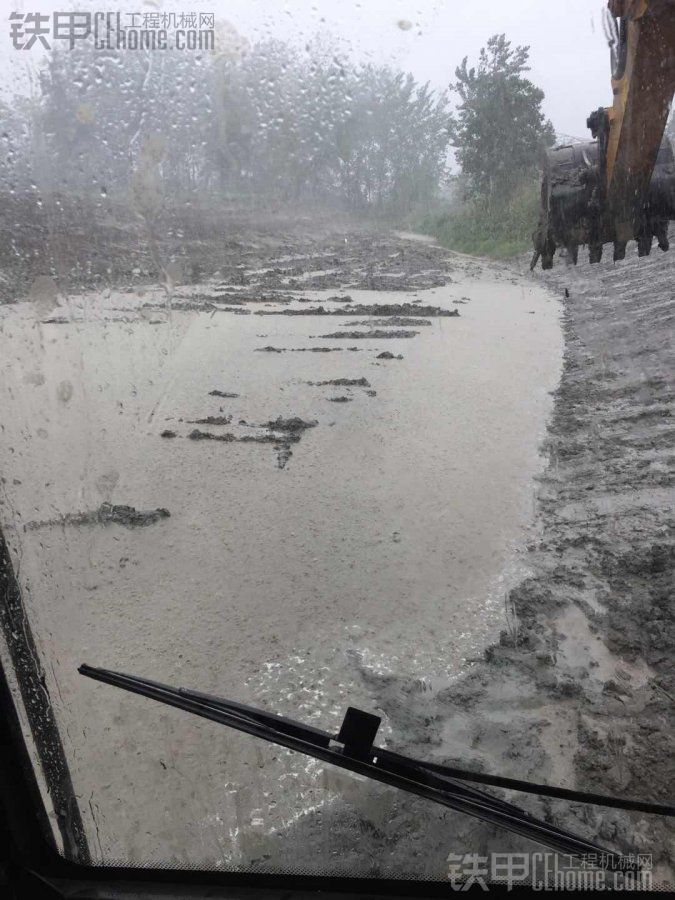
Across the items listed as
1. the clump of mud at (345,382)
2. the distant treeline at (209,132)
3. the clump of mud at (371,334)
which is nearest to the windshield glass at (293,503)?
the distant treeline at (209,132)

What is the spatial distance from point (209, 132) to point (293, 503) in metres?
2.18

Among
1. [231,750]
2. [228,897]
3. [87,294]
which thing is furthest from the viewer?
[87,294]

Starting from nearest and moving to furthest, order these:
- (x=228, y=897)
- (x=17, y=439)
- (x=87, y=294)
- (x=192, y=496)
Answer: (x=228, y=897)
(x=17, y=439)
(x=87, y=294)
(x=192, y=496)

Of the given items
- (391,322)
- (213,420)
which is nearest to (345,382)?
(213,420)

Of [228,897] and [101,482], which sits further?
[101,482]

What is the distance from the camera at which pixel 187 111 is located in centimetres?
171

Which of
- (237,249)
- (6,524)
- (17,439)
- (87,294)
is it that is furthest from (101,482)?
(6,524)

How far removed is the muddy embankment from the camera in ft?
4.23

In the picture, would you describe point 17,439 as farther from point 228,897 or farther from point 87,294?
point 228,897

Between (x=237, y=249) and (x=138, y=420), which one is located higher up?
(x=237, y=249)

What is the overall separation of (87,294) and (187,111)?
725 millimetres

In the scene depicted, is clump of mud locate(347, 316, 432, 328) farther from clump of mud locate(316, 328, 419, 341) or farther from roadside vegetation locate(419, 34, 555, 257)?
roadside vegetation locate(419, 34, 555, 257)

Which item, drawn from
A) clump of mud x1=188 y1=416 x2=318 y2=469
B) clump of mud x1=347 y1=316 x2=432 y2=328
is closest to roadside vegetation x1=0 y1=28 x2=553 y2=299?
clump of mud x1=188 y1=416 x2=318 y2=469

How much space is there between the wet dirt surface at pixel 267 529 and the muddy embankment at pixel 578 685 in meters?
0.03
